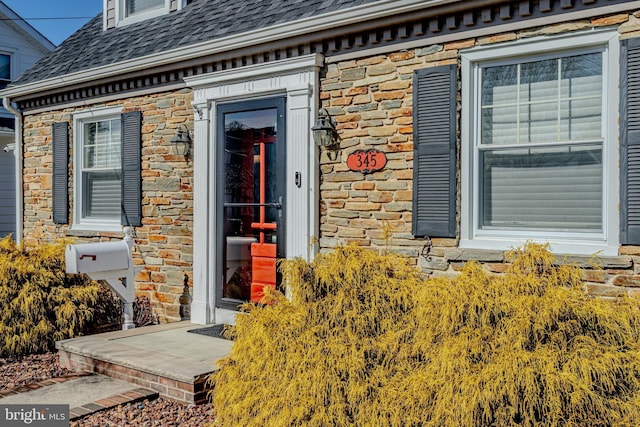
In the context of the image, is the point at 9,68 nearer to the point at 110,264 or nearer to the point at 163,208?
the point at 163,208

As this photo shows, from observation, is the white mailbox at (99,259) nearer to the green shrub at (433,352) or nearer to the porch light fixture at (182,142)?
the porch light fixture at (182,142)

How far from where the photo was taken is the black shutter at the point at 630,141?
13.0 ft

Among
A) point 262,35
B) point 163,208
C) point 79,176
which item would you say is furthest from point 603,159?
point 79,176

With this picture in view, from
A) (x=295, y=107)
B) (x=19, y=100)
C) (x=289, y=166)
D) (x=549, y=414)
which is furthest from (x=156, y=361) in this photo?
(x=19, y=100)

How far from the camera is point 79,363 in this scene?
5.20 m

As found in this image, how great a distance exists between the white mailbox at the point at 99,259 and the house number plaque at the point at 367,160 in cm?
260

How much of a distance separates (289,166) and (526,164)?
2159mm

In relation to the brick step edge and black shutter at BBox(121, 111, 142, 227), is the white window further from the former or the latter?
the brick step edge

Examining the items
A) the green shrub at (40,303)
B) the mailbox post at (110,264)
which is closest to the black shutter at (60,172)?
the green shrub at (40,303)

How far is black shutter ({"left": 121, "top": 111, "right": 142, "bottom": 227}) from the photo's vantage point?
6.99m

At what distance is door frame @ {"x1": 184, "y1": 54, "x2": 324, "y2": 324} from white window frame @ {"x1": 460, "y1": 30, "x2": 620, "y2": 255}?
4.73 ft

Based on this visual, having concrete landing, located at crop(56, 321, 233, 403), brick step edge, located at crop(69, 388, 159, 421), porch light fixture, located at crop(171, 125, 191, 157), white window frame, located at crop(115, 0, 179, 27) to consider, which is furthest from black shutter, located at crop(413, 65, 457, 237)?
white window frame, located at crop(115, 0, 179, 27)

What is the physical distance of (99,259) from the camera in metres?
5.91

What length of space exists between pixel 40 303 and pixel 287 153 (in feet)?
9.37
